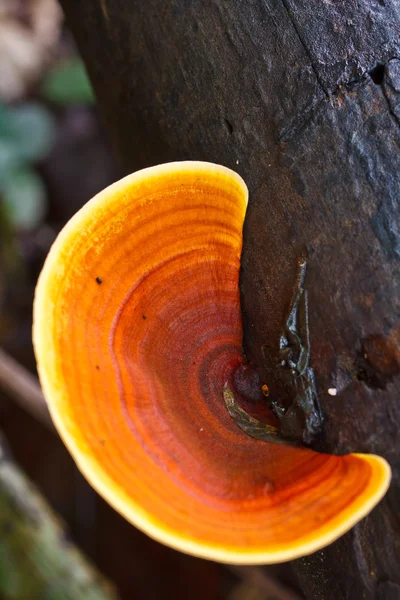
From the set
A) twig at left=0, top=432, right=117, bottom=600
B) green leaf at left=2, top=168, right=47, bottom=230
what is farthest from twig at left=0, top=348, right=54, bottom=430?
green leaf at left=2, top=168, right=47, bottom=230

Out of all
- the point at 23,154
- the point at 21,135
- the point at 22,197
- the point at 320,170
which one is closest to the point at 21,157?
the point at 23,154

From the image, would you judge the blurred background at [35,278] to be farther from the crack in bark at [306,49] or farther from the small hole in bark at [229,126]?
the crack in bark at [306,49]

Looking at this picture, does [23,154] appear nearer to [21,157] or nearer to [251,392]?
[21,157]

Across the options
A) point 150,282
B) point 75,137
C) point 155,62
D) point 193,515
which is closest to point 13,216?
point 75,137

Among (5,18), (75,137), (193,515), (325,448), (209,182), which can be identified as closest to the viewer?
(193,515)

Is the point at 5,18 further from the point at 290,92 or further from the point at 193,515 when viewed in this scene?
the point at 193,515
